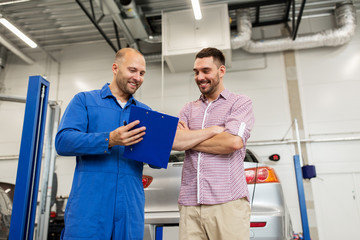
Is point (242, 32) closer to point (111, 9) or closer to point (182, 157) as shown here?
point (111, 9)

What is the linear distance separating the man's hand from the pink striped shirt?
412 mm

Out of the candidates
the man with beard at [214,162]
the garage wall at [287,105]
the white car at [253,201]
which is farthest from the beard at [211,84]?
the garage wall at [287,105]

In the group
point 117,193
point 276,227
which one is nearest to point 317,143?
point 276,227

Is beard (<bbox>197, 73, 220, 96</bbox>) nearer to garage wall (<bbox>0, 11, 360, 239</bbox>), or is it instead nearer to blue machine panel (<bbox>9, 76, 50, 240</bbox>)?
blue machine panel (<bbox>9, 76, 50, 240</bbox>)

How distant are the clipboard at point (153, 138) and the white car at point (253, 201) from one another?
952mm

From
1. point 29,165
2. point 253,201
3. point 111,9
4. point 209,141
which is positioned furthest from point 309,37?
point 29,165

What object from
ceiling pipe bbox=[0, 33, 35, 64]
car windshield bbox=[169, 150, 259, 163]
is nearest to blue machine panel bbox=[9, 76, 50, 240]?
car windshield bbox=[169, 150, 259, 163]

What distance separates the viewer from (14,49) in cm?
726

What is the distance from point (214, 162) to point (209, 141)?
12 centimetres

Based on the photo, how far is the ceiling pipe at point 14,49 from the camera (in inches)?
270

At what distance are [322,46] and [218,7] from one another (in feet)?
8.54

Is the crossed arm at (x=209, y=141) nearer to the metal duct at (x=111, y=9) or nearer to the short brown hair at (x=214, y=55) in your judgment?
the short brown hair at (x=214, y=55)

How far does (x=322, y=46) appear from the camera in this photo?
257 inches

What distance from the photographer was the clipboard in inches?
55.9
